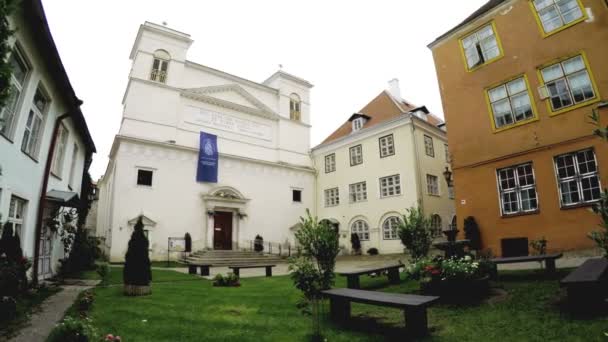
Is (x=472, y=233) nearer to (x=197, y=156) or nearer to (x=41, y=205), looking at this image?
(x=41, y=205)

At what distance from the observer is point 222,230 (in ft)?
78.0

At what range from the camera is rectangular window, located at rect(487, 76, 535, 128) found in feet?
42.0

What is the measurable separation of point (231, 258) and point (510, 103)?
16.7m

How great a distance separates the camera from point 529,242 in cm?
1198

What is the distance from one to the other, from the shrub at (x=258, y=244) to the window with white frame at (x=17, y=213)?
16647mm

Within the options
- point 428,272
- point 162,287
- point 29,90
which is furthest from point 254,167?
point 428,272

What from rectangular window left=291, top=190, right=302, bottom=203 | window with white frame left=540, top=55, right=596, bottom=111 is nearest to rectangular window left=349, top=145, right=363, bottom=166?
rectangular window left=291, top=190, right=302, bottom=203

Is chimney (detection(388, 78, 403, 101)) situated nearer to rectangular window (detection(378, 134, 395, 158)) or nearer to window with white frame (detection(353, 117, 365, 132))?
window with white frame (detection(353, 117, 365, 132))

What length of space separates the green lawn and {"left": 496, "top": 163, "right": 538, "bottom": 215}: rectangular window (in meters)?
4.84

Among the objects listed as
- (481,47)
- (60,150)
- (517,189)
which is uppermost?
(481,47)

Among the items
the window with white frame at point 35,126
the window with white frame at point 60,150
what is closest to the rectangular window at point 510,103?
the window with white frame at point 35,126

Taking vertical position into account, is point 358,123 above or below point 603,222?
above

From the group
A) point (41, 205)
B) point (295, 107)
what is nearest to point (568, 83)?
point (41, 205)

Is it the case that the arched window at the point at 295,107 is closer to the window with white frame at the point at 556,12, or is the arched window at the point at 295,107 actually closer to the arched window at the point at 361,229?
the arched window at the point at 361,229
